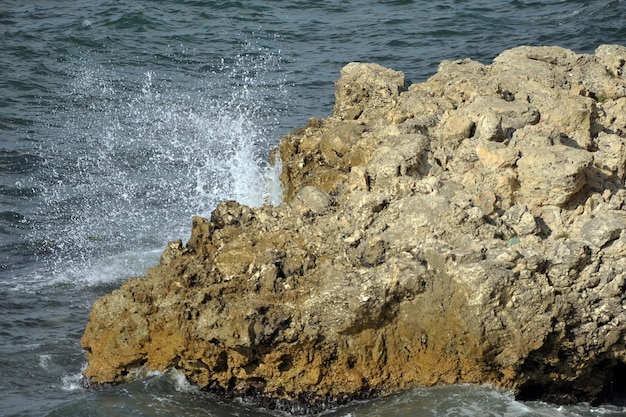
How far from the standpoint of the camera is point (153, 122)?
48.8 feet

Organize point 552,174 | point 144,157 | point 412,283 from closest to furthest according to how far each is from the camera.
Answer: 1. point 412,283
2. point 552,174
3. point 144,157

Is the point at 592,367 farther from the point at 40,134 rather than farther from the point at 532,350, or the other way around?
the point at 40,134

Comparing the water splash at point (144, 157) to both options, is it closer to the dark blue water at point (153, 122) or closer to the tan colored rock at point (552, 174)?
the dark blue water at point (153, 122)

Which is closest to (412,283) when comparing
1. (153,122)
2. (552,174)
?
(552,174)

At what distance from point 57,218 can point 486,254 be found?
7.04m

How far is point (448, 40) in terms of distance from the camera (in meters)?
18.2

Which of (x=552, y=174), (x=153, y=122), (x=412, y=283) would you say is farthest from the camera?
(x=153, y=122)

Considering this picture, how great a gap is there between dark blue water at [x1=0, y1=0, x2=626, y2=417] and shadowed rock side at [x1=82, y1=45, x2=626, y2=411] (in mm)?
242

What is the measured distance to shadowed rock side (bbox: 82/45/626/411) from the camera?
6.05 metres

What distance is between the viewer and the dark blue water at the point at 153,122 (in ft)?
24.0

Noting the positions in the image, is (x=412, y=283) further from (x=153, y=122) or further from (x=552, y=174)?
(x=153, y=122)

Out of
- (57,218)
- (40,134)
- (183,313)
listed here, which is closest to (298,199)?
(183,313)

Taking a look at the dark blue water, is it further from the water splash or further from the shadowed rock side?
the shadowed rock side

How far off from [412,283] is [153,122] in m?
9.58
